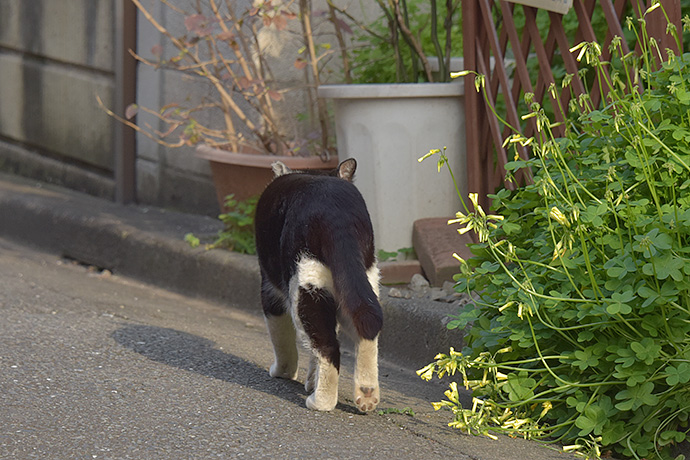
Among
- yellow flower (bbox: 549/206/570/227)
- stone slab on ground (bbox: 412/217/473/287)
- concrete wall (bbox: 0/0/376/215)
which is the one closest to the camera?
yellow flower (bbox: 549/206/570/227)

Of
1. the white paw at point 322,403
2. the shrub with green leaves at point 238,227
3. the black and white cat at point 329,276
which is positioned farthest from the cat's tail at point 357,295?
the shrub with green leaves at point 238,227

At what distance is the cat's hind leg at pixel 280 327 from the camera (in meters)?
3.26

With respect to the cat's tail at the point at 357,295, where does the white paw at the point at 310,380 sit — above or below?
below

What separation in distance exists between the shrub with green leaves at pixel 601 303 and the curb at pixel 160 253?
2.44 feet

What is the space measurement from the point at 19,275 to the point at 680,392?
3583mm

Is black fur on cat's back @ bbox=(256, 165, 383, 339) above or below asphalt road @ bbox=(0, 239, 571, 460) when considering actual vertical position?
above

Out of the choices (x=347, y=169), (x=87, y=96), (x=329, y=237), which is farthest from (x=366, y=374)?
(x=87, y=96)

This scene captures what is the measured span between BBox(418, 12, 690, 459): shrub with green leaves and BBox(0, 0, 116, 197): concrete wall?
463 centimetres

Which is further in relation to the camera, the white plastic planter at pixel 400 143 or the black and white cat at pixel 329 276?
the white plastic planter at pixel 400 143

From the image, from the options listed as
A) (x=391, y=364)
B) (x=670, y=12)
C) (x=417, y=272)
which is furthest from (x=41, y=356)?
(x=670, y=12)

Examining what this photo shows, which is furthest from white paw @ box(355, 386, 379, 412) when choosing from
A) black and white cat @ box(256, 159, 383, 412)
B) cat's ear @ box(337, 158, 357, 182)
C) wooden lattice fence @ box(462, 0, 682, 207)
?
wooden lattice fence @ box(462, 0, 682, 207)

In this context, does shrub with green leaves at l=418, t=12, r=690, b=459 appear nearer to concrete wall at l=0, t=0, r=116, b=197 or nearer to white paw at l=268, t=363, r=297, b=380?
white paw at l=268, t=363, r=297, b=380

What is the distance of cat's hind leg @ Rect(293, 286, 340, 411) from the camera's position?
2846mm

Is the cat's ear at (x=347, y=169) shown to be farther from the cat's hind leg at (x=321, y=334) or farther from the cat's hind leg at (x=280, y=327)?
the cat's hind leg at (x=321, y=334)
